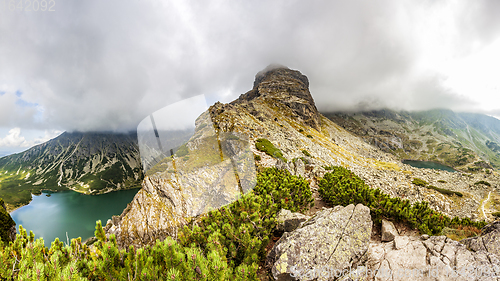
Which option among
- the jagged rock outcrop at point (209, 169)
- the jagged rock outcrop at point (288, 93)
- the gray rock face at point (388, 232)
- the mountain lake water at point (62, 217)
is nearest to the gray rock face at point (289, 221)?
the jagged rock outcrop at point (209, 169)

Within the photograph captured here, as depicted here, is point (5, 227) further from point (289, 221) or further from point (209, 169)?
point (289, 221)

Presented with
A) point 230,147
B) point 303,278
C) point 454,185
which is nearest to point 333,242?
point 303,278

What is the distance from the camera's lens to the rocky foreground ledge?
479cm

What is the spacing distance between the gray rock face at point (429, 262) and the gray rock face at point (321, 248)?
59 cm

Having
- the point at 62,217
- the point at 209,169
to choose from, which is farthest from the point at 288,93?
the point at 62,217

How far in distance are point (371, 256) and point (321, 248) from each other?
180 centimetres

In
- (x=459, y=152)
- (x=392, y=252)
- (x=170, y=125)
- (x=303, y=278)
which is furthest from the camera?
(x=459, y=152)

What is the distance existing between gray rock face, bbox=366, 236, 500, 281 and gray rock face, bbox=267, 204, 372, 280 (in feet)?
1.92

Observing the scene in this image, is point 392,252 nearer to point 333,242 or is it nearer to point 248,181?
point 333,242

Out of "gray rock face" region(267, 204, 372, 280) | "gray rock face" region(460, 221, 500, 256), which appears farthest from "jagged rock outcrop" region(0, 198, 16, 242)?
"gray rock face" region(460, 221, 500, 256)

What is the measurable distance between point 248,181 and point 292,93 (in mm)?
127081

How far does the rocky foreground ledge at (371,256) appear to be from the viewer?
4.79 meters

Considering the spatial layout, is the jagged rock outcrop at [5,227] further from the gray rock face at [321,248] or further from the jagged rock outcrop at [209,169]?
the gray rock face at [321,248]

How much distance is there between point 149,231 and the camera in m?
14.6
